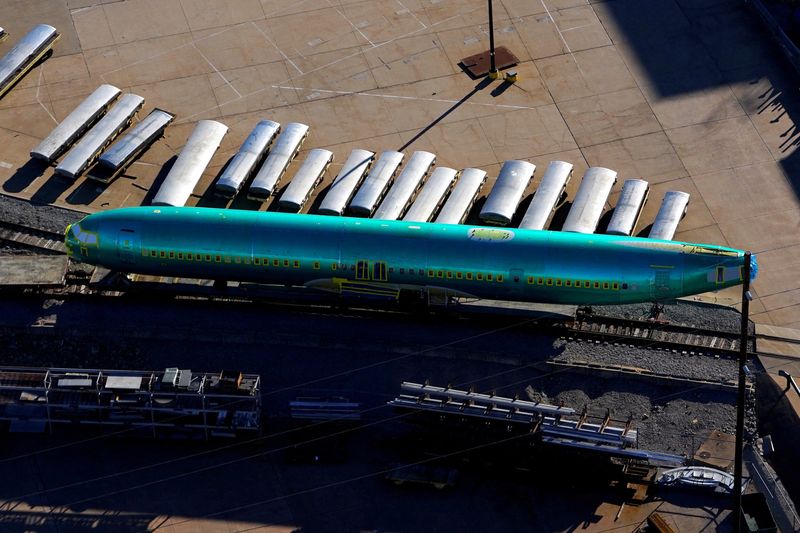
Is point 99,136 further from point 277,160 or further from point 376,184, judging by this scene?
point 376,184

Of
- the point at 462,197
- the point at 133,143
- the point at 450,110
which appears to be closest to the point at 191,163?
the point at 133,143

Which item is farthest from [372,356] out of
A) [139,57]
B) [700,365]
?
[139,57]

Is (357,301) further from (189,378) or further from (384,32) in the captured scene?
(384,32)

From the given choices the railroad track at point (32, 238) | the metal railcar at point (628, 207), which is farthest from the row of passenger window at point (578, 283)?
the railroad track at point (32, 238)

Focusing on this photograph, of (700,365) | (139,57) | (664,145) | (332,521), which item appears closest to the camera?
(332,521)

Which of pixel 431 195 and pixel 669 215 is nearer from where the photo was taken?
pixel 669 215

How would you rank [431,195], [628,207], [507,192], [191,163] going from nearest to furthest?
[628,207] → [431,195] → [507,192] → [191,163]

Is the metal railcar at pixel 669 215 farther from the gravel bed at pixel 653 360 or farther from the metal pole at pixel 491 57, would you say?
the metal pole at pixel 491 57

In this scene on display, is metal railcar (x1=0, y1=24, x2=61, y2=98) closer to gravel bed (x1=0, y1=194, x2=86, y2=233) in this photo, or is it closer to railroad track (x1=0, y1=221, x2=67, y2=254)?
gravel bed (x1=0, y1=194, x2=86, y2=233)
